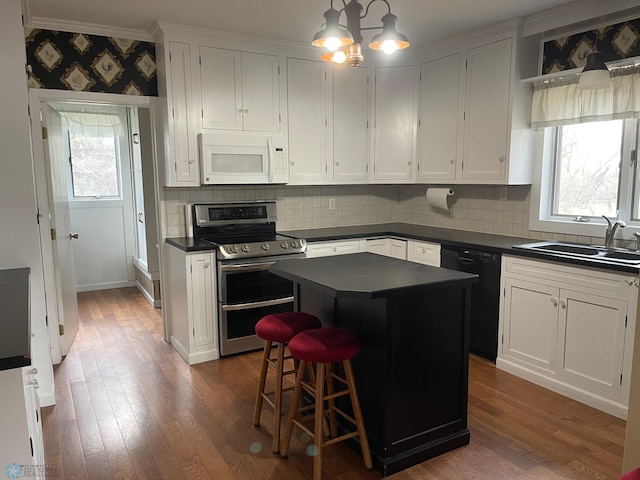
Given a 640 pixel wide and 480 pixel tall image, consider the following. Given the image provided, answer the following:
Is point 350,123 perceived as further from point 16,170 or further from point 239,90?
point 16,170

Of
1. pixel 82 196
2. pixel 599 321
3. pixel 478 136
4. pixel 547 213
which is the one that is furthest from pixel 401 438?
pixel 82 196

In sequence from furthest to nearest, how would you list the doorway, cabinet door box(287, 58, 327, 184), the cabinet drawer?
the doorway, cabinet door box(287, 58, 327, 184), the cabinet drawer

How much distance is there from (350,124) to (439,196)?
3.59 ft

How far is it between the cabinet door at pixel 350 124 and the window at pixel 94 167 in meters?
3.23

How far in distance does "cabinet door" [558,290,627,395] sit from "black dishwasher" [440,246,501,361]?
1.67ft

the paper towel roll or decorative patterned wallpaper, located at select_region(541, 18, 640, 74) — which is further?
the paper towel roll

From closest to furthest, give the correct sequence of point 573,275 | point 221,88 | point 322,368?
1. point 322,368
2. point 573,275
3. point 221,88

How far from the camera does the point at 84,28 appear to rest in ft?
11.9

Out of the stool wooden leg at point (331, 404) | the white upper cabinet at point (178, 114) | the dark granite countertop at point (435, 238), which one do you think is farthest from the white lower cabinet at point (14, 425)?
the white upper cabinet at point (178, 114)

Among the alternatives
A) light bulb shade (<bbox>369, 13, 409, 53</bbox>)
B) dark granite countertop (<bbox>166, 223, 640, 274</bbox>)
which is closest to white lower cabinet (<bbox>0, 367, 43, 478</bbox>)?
light bulb shade (<bbox>369, 13, 409, 53</bbox>)

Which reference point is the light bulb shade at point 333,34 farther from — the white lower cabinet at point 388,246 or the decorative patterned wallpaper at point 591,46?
the white lower cabinet at point 388,246

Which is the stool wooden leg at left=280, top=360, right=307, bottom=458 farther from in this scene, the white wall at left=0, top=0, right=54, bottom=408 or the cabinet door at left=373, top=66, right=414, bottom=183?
the cabinet door at left=373, top=66, right=414, bottom=183

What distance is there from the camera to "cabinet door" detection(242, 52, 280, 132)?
4.02 m

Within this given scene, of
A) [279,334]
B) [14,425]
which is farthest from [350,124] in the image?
[14,425]
